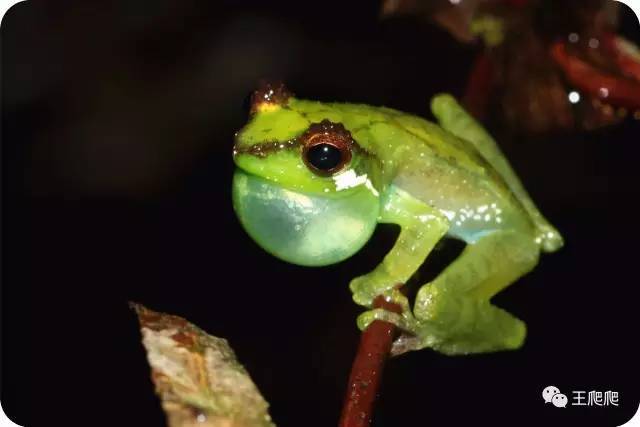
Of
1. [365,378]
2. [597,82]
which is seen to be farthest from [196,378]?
[597,82]

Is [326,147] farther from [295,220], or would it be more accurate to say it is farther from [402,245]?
[402,245]

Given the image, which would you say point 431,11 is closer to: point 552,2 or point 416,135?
point 552,2

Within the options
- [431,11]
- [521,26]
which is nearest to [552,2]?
[521,26]

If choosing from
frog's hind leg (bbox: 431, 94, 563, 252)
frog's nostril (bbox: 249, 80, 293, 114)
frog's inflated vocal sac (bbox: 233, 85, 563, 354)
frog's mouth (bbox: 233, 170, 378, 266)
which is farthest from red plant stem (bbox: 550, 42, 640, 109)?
frog's nostril (bbox: 249, 80, 293, 114)

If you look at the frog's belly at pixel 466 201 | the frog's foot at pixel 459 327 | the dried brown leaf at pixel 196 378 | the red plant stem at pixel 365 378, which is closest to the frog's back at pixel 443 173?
the frog's belly at pixel 466 201

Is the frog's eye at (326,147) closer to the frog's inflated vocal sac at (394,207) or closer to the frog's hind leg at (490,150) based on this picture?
the frog's inflated vocal sac at (394,207)

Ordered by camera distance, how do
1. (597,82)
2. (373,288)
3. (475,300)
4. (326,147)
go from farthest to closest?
(597,82), (475,300), (373,288), (326,147)

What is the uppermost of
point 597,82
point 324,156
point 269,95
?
point 597,82
